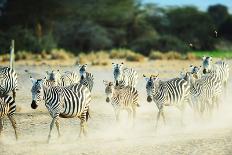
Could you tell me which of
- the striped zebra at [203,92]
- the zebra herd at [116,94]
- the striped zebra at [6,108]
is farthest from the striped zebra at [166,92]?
the striped zebra at [6,108]

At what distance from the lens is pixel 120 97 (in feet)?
58.6

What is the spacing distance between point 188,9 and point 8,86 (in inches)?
2579

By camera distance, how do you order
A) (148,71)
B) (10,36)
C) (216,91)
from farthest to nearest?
(10,36) < (148,71) < (216,91)

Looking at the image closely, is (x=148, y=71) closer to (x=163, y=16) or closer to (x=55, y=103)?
(x=55, y=103)

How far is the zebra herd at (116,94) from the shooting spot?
51.4ft

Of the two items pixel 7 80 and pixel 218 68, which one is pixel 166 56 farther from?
pixel 7 80

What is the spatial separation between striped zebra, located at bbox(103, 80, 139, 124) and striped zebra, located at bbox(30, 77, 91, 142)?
1.21 m

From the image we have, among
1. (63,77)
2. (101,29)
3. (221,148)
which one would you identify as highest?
(101,29)

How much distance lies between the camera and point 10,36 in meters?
53.4

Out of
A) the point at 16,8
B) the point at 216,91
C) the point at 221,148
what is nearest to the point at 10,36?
the point at 16,8

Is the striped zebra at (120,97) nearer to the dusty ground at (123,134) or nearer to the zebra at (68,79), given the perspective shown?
the dusty ground at (123,134)

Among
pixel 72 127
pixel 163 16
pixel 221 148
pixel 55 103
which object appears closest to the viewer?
pixel 221 148

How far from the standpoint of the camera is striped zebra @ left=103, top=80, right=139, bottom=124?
693 inches

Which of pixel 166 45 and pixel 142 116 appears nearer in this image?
pixel 142 116
